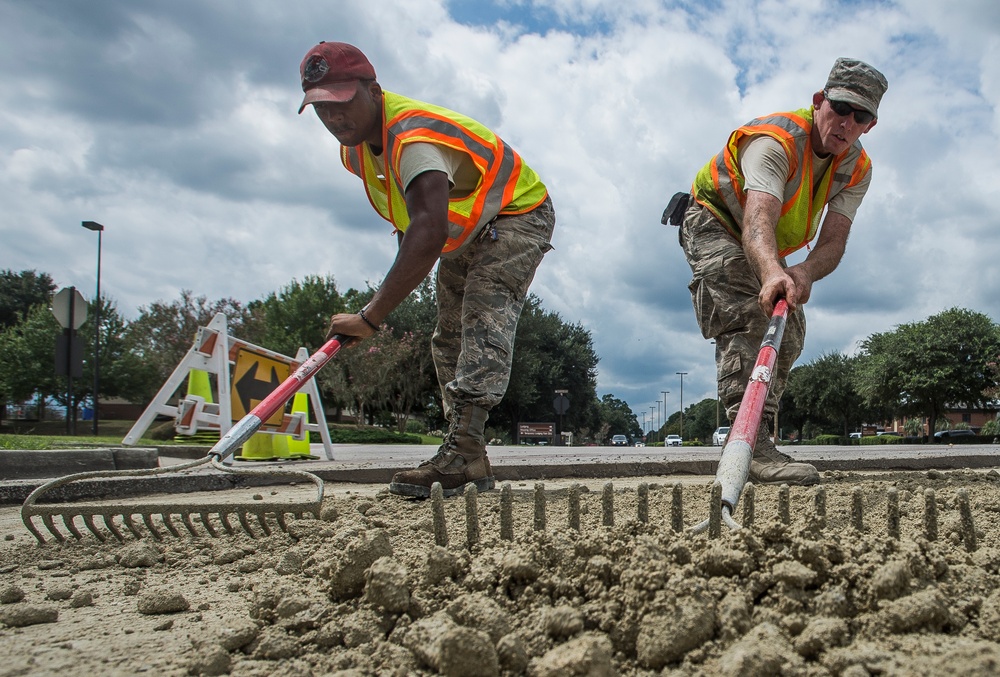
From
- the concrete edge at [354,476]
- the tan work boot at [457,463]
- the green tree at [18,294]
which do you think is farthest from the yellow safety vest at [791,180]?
the green tree at [18,294]

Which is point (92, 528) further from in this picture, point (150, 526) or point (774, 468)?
point (774, 468)

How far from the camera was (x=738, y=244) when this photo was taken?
4.11m

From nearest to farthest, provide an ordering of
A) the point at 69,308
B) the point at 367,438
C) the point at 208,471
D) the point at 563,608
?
the point at 563,608 < the point at 208,471 < the point at 69,308 < the point at 367,438

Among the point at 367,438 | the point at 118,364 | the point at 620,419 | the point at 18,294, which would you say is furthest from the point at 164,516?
the point at 620,419

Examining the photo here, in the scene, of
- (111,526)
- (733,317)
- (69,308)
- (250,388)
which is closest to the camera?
(111,526)

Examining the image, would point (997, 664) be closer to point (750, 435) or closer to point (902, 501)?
point (750, 435)

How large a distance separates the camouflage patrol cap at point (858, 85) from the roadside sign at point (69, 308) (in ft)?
34.2

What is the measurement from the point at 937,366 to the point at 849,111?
3846 cm

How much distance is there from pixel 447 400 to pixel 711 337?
61.6 inches

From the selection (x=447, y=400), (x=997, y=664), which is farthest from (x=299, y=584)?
(x=447, y=400)

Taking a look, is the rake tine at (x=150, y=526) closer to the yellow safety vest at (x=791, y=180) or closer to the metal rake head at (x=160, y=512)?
the metal rake head at (x=160, y=512)

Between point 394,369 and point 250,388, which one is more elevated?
point 394,369

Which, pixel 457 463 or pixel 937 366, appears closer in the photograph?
pixel 457 463

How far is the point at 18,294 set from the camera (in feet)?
145
